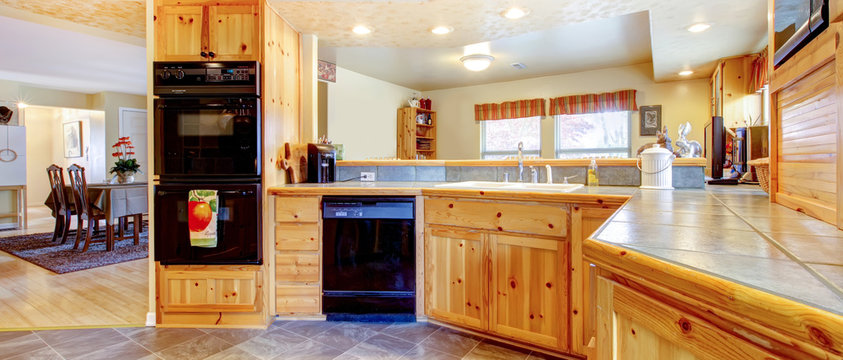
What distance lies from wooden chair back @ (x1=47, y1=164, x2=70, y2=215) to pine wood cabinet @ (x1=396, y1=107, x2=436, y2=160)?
14.1ft

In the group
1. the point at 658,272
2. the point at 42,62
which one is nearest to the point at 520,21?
the point at 658,272

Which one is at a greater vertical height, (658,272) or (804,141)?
(804,141)

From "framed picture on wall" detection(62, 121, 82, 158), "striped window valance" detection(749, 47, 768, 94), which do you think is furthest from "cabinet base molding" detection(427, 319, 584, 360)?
"framed picture on wall" detection(62, 121, 82, 158)

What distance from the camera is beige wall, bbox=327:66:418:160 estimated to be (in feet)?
17.3

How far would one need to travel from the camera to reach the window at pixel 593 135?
5520 millimetres

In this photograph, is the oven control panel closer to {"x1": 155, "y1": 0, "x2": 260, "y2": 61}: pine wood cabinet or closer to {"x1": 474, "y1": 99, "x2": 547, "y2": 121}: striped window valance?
{"x1": 155, "y1": 0, "x2": 260, "y2": 61}: pine wood cabinet

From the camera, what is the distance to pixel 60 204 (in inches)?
175

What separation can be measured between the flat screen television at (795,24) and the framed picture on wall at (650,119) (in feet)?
15.0

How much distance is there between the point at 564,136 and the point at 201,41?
16.9ft

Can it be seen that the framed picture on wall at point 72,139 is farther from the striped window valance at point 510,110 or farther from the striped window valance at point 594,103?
the striped window valance at point 594,103

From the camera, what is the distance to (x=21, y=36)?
3885 millimetres

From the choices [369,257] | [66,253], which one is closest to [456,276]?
[369,257]

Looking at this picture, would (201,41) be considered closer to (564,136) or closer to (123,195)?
(123,195)

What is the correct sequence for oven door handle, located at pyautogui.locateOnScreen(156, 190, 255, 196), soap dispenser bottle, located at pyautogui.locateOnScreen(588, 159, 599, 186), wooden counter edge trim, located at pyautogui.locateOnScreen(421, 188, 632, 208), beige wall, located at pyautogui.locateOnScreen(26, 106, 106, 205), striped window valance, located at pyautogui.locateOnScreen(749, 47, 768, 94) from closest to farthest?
wooden counter edge trim, located at pyautogui.locateOnScreen(421, 188, 632, 208)
oven door handle, located at pyautogui.locateOnScreen(156, 190, 255, 196)
soap dispenser bottle, located at pyautogui.locateOnScreen(588, 159, 599, 186)
striped window valance, located at pyautogui.locateOnScreen(749, 47, 768, 94)
beige wall, located at pyautogui.locateOnScreen(26, 106, 106, 205)
